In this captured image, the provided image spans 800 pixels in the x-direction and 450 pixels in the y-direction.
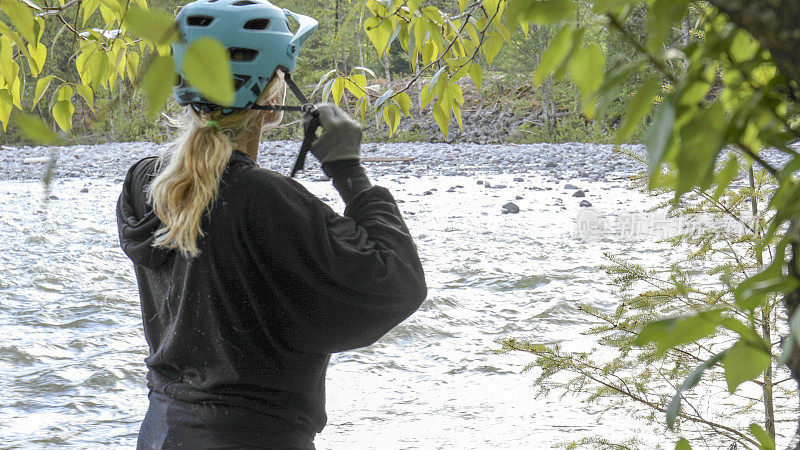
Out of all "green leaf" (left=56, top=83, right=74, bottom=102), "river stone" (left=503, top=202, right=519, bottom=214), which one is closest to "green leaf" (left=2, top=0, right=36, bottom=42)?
"green leaf" (left=56, top=83, right=74, bottom=102)

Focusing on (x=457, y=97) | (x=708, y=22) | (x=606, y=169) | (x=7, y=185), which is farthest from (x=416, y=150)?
(x=708, y=22)

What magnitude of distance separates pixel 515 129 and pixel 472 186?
11.3 m

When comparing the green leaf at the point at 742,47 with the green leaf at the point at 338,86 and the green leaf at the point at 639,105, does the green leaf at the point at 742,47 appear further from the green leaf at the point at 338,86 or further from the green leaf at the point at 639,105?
the green leaf at the point at 338,86

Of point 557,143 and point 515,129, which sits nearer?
point 557,143

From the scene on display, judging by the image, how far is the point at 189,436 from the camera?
1936mm

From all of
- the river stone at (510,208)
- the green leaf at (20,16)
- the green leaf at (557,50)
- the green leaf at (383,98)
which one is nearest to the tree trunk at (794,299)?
the green leaf at (557,50)

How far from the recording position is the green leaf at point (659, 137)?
0.58m

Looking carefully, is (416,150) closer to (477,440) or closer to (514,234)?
(514,234)

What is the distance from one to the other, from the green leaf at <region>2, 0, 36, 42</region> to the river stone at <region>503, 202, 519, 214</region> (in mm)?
11040

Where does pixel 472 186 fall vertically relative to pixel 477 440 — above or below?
below

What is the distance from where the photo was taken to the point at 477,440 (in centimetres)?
540

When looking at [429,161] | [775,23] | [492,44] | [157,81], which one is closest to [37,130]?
[157,81]

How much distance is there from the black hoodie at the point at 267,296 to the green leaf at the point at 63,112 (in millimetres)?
295

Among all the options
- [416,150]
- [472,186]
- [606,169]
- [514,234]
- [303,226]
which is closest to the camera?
[303,226]
